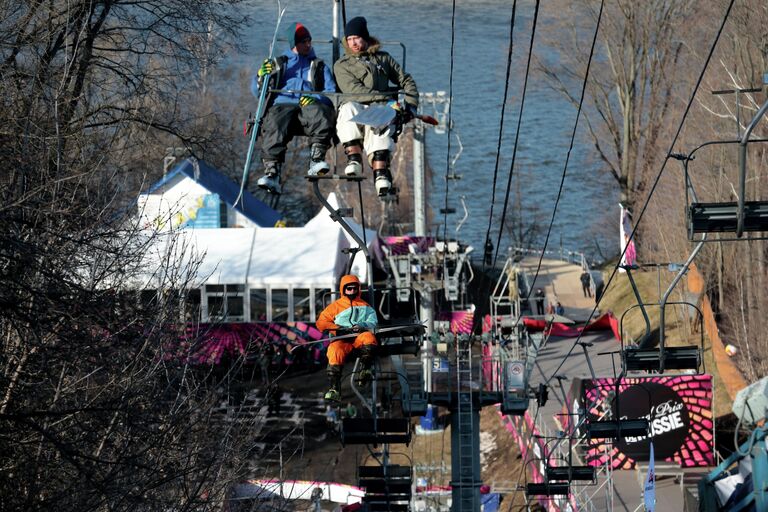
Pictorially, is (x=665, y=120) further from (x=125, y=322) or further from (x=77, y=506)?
(x=77, y=506)

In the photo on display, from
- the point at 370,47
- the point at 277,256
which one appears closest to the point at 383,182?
the point at 370,47

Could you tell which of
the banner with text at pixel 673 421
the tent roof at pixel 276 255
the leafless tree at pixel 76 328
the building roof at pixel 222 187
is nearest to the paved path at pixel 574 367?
the banner with text at pixel 673 421

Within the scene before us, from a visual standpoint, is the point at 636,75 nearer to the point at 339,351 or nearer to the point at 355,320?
the point at 339,351

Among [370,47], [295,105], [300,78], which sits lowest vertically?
[295,105]

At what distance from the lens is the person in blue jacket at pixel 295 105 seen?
1236 centimetres

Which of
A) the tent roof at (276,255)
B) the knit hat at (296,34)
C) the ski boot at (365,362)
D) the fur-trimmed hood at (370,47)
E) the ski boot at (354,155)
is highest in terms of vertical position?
the knit hat at (296,34)

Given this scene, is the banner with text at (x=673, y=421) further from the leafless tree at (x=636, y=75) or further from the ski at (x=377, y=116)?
the leafless tree at (x=636, y=75)

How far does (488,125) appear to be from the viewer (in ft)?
214

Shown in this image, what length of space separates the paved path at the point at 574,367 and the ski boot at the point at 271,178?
4.29m

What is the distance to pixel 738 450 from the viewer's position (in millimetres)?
11930

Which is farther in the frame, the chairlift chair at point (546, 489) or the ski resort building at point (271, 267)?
the ski resort building at point (271, 267)

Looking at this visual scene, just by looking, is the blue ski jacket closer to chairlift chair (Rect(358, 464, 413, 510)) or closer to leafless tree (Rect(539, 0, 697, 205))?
chairlift chair (Rect(358, 464, 413, 510))

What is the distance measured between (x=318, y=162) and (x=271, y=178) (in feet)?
1.71

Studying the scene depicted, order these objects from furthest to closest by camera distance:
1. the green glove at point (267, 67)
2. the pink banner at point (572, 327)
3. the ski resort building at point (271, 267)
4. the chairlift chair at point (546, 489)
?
the pink banner at point (572, 327) → the ski resort building at point (271, 267) → the chairlift chair at point (546, 489) → the green glove at point (267, 67)
